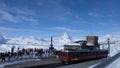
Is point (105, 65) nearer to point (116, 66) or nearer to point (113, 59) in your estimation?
point (113, 59)

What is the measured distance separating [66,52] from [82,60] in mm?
6243

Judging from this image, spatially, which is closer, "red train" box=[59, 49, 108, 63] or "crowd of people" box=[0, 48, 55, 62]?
"crowd of people" box=[0, 48, 55, 62]

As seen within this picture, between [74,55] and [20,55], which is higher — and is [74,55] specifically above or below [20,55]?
below

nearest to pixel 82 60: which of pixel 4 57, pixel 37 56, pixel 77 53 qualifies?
pixel 77 53

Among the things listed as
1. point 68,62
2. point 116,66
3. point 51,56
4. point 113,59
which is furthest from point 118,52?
point 51,56

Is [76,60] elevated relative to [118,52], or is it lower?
lower

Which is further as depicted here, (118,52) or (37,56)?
(37,56)

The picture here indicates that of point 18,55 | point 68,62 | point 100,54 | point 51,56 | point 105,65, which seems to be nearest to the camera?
point 105,65

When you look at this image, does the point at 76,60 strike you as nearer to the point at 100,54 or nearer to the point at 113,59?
the point at 100,54

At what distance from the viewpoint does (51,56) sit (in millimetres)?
54656

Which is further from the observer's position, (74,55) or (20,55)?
(74,55)

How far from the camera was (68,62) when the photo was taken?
44094 millimetres

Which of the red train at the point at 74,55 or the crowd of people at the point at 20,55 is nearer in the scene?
the crowd of people at the point at 20,55

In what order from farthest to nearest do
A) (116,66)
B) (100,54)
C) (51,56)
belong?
(100,54), (51,56), (116,66)
